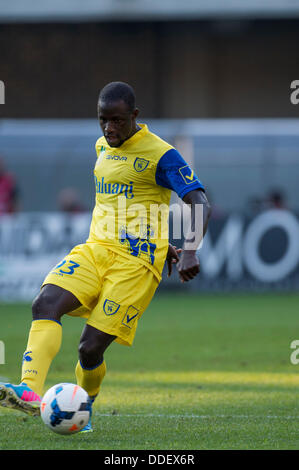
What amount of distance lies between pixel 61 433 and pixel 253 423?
1458mm

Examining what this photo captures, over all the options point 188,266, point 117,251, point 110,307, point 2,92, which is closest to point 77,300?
point 110,307

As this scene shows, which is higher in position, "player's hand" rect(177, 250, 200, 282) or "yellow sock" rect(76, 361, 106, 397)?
"player's hand" rect(177, 250, 200, 282)

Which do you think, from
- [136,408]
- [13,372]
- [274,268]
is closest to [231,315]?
[274,268]

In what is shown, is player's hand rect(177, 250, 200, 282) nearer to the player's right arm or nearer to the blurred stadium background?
the player's right arm

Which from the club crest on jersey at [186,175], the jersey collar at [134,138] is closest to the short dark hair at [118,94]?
the jersey collar at [134,138]

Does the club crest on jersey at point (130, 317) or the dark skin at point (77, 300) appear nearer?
the dark skin at point (77, 300)

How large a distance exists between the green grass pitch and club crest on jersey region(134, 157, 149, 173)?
66.2 inches

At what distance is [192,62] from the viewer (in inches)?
1008

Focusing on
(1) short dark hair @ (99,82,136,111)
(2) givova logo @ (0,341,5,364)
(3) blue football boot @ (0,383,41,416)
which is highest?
(1) short dark hair @ (99,82,136,111)

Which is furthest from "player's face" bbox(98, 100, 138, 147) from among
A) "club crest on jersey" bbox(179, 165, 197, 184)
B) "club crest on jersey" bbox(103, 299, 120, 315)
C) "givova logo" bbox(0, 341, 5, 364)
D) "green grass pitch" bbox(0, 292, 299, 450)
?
"givova logo" bbox(0, 341, 5, 364)

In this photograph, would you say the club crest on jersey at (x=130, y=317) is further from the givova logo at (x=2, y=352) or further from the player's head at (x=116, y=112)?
the givova logo at (x=2, y=352)

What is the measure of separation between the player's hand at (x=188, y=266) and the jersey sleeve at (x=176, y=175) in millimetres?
411

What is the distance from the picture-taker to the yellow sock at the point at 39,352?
5.33m

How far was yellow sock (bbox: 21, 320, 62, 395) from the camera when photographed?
17.5 feet
